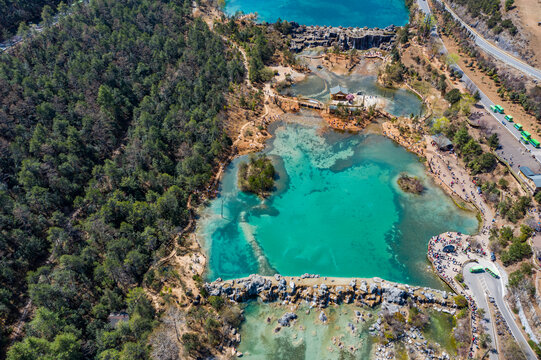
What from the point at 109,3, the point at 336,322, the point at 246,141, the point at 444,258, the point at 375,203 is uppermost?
the point at 109,3

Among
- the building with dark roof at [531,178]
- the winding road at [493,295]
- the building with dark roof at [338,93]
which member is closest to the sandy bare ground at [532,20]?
the building with dark roof at [531,178]

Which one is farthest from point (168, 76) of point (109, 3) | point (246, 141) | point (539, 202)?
point (539, 202)

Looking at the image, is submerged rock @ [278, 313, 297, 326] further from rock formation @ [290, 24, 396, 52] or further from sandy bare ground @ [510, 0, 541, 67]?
sandy bare ground @ [510, 0, 541, 67]

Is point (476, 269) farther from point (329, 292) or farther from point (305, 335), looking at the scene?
point (305, 335)

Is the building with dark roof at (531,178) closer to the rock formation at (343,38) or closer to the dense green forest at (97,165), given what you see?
the dense green forest at (97,165)

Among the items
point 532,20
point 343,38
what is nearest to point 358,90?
point 343,38

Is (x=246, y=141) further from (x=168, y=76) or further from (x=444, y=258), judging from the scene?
(x=444, y=258)
